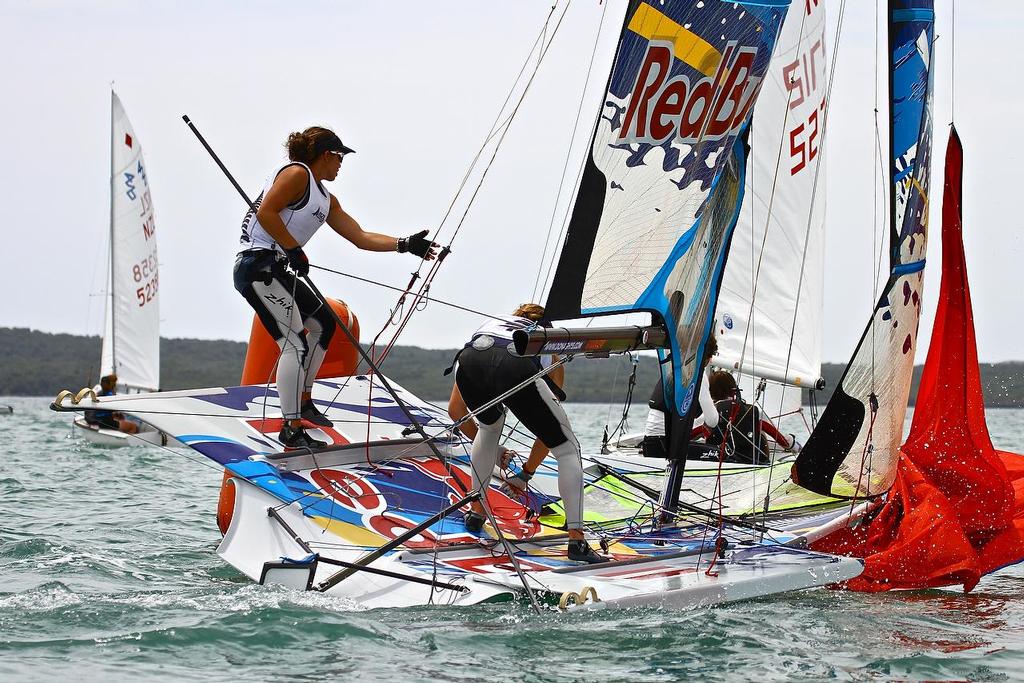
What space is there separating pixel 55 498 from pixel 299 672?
20.6ft

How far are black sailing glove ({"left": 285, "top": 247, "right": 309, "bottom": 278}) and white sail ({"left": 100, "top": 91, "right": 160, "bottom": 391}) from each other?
19.4m

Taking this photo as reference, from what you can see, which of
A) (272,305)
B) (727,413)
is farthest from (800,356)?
(272,305)

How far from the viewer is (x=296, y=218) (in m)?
6.47

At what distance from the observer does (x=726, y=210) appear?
6.14 meters

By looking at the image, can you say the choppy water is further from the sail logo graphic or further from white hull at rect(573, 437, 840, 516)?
the sail logo graphic

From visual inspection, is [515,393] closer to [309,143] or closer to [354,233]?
[354,233]

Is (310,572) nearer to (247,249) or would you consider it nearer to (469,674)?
(469,674)

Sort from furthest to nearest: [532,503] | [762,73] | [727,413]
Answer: [727,413] → [532,503] → [762,73]

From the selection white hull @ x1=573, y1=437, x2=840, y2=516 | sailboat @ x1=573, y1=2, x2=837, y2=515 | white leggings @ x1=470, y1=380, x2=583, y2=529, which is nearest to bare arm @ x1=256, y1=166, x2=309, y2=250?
white leggings @ x1=470, y1=380, x2=583, y2=529

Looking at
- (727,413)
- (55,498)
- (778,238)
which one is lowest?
(55,498)

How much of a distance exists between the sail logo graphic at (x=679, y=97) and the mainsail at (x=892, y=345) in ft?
4.29

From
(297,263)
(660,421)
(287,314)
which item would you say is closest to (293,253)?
(297,263)

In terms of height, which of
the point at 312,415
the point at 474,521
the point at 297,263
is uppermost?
the point at 297,263

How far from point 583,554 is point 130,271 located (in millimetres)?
20912
